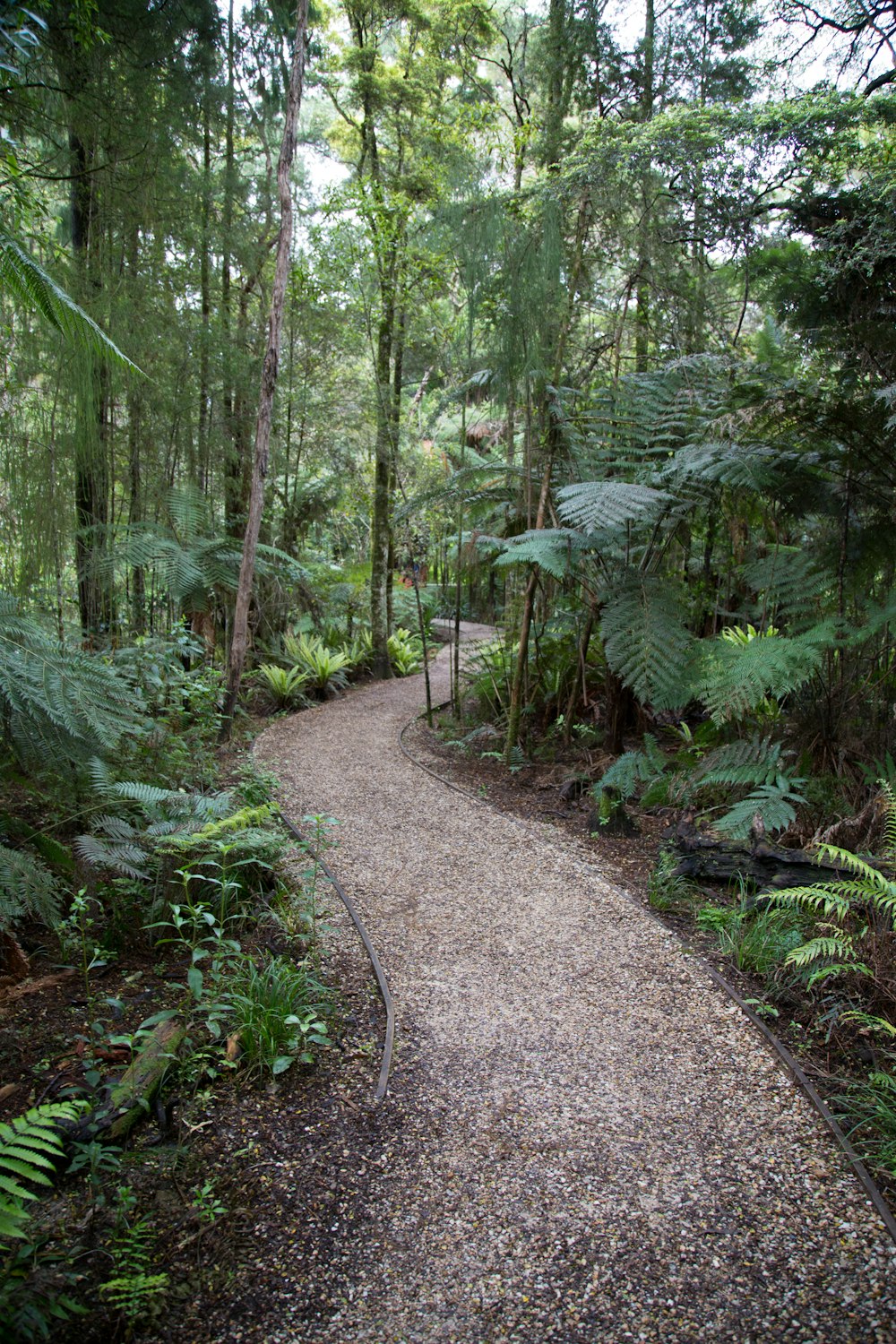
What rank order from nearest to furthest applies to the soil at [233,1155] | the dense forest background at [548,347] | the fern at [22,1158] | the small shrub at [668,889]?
the fern at [22,1158]
the soil at [233,1155]
the small shrub at [668,889]
the dense forest background at [548,347]

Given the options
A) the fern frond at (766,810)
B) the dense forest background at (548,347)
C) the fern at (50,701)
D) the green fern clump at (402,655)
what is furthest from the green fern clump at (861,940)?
the green fern clump at (402,655)

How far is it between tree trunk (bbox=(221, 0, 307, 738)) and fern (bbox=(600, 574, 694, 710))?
281 cm

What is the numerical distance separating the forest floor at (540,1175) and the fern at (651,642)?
1420 mm

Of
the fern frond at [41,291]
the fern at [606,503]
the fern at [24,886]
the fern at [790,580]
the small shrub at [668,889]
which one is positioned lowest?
the small shrub at [668,889]

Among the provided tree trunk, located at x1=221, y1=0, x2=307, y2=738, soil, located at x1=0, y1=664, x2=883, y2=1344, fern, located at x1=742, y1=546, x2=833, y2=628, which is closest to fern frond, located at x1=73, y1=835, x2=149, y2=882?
soil, located at x1=0, y1=664, x2=883, y2=1344

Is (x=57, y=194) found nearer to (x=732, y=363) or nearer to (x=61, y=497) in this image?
(x=61, y=497)

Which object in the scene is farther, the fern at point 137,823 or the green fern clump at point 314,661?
the green fern clump at point 314,661

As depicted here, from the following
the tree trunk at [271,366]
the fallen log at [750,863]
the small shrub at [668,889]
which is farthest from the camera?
the tree trunk at [271,366]

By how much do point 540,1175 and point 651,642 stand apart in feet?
9.47

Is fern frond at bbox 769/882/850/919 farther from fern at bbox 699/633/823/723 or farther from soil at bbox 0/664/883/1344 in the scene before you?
fern at bbox 699/633/823/723

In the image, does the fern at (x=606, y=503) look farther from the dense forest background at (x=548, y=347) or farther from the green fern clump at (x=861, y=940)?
the green fern clump at (x=861, y=940)

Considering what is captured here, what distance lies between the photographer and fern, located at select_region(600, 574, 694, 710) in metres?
4.18

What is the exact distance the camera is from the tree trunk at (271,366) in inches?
213

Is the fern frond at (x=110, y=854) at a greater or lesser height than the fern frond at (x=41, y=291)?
lesser
